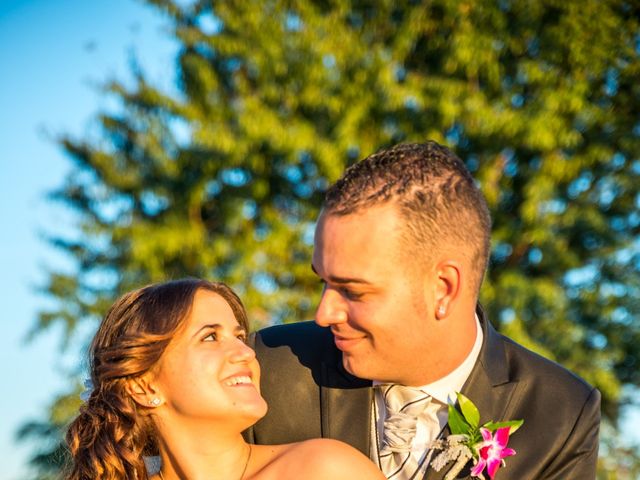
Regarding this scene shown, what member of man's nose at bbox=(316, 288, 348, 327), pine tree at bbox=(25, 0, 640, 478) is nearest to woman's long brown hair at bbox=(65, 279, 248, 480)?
man's nose at bbox=(316, 288, 348, 327)

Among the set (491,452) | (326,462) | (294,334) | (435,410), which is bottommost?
(326,462)

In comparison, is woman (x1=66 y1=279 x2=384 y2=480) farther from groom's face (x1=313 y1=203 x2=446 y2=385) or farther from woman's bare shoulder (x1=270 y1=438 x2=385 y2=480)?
groom's face (x1=313 y1=203 x2=446 y2=385)

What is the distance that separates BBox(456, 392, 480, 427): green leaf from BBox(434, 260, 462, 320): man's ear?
34 centimetres

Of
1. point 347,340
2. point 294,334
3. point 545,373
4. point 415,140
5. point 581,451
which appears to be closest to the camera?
point 347,340

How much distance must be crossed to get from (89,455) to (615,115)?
1158 cm

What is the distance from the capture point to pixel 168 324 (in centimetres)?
393

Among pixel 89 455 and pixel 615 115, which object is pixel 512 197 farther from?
pixel 89 455

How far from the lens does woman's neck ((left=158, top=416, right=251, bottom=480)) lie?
3889 mm

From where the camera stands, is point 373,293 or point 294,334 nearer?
point 373,293

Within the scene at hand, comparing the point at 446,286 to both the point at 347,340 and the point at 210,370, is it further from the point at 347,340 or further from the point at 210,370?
the point at 210,370

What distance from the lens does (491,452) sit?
3.67 m

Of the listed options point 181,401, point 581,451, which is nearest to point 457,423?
point 581,451

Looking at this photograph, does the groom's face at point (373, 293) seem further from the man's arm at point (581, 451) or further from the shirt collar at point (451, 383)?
the man's arm at point (581, 451)

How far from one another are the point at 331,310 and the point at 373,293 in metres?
0.18
